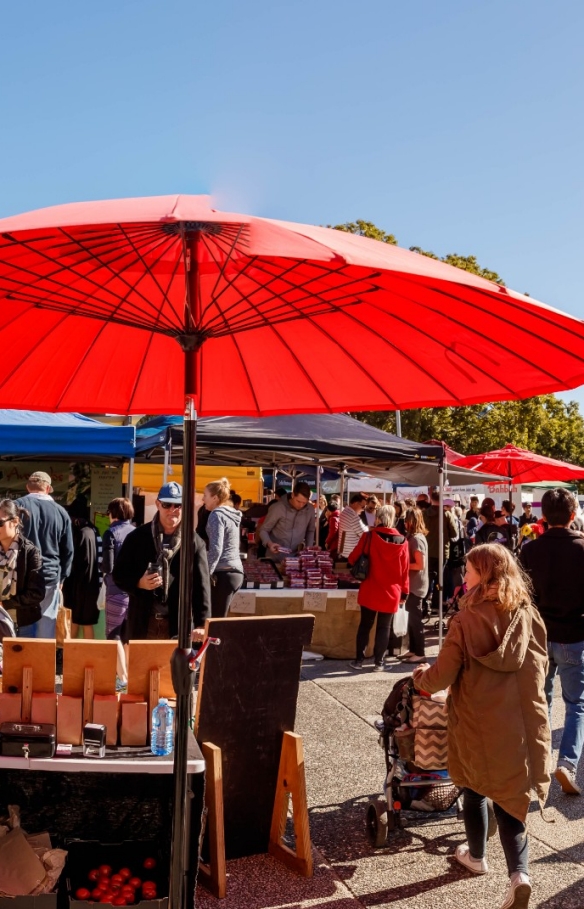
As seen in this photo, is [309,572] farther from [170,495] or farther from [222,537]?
[170,495]

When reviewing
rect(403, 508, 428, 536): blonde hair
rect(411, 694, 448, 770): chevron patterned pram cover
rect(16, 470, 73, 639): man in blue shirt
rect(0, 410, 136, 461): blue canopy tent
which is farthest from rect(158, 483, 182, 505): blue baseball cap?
rect(403, 508, 428, 536): blonde hair

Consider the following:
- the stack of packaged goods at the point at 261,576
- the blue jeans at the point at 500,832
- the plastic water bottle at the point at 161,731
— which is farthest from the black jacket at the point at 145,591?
the stack of packaged goods at the point at 261,576

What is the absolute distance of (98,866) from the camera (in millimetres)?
3469

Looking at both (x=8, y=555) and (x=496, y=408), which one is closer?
(x=8, y=555)

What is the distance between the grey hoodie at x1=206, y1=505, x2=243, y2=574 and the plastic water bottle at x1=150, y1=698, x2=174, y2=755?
4.52 m

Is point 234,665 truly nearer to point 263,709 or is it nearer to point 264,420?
point 263,709

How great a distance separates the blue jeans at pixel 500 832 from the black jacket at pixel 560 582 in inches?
63.6

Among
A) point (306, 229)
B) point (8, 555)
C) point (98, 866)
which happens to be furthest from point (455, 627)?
point (8, 555)

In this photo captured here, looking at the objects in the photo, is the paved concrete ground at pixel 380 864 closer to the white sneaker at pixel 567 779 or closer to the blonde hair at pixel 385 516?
the white sneaker at pixel 567 779

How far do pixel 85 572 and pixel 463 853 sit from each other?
5472mm

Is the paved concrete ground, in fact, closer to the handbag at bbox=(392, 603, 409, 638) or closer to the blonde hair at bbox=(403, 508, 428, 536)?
the handbag at bbox=(392, 603, 409, 638)

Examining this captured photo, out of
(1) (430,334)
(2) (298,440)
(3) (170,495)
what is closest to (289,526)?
(2) (298,440)

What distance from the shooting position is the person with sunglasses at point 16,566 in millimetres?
6387

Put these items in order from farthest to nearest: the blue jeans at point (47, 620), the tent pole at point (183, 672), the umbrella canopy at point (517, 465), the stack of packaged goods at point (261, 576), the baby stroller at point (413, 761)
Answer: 1. the umbrella canopy at point (517, 465)
2. the stack of packaged goods at point (261, 576)
3. the blue jeans at point (47, 620)
4. the baby stroller at point (413, 761)
5. the tent pole at point (183, 672)
